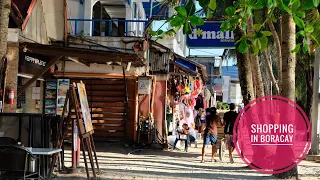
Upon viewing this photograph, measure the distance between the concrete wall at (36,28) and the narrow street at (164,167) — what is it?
132 inches

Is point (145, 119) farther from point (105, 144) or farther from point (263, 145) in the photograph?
point (263, 145)

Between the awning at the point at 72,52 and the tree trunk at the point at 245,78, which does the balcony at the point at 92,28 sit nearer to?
the awning at the point at 72,52

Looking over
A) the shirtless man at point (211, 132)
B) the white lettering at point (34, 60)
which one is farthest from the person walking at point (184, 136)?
the white lettering at point (34, 60)

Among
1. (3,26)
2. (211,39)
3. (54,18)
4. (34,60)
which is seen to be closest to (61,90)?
(34,60)

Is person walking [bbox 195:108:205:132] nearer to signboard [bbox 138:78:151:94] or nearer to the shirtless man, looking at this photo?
signboard [bbox 138:78:151:94]

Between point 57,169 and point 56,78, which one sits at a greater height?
point 56,78

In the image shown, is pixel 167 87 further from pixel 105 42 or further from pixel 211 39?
→ pixel 105 42

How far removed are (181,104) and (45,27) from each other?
701 cm

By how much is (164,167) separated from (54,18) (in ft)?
19.9

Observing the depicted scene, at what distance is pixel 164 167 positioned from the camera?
34.8 feet

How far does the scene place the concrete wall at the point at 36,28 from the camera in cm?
1139

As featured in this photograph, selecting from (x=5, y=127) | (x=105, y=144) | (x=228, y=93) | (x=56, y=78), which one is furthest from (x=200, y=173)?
(x=228, y=93)

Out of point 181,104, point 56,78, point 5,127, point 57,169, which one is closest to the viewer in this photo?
point 5,127

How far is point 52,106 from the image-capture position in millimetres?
13992
